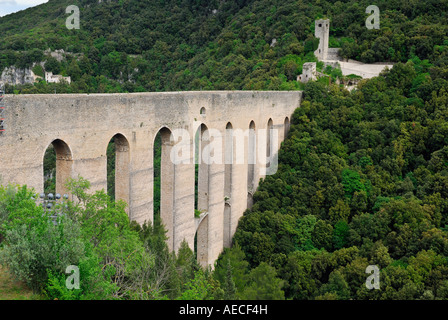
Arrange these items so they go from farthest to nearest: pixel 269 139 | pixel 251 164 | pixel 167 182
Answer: pixel 269 139, pixel 251 164, pixel 167 182

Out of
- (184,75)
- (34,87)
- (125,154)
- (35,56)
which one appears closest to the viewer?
(125,154)

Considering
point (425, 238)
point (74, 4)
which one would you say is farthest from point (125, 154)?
point (74, 4)

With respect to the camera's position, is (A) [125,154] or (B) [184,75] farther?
(B) [184,75]

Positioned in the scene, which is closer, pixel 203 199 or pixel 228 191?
pixel 203 199

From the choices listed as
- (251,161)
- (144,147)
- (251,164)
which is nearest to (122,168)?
(144,147)

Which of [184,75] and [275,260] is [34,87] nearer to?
[184,75]

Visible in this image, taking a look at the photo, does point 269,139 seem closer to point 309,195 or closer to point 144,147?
point 309,195

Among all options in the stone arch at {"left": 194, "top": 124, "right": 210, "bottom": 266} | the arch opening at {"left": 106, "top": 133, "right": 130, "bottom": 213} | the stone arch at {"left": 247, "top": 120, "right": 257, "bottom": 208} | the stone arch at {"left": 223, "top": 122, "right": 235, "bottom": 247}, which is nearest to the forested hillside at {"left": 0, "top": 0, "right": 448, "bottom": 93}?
the stone arch at {"left": 247, "top": 120, "right": 257, "bottom": 208}
